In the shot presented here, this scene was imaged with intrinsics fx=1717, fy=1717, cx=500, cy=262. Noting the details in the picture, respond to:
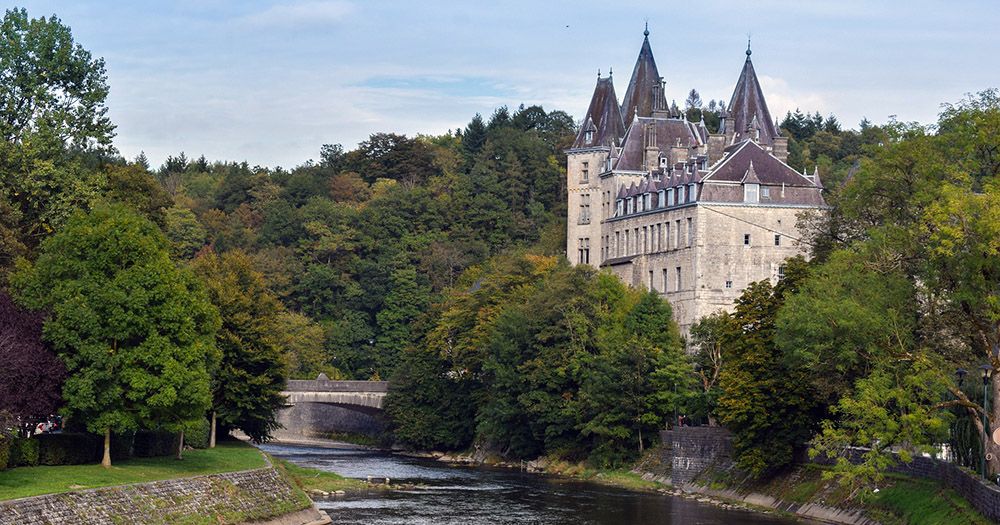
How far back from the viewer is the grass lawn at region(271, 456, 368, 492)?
73.2 metres

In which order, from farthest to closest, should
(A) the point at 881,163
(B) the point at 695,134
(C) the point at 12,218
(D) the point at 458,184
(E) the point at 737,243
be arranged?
(D) the point at 458,184
(B) the point at 695,134
(E) the point at 737,243
(C) the point at 12,218
(A) the point at 881,163

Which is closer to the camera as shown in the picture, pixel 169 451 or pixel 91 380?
pixel 91 380

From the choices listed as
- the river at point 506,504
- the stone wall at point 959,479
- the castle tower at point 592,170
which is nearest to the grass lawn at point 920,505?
the stone wall at point 959,479

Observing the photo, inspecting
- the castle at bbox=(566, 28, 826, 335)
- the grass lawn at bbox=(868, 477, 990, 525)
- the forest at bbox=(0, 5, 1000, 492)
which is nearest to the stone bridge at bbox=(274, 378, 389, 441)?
the forest at bbox=(0, 5, 1000, 492)

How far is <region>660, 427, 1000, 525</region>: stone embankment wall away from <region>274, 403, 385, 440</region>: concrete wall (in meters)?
43.7

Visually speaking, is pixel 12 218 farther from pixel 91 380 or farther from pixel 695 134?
pixel 695 134

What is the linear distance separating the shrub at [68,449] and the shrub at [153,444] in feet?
12.1

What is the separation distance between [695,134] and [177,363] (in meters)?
80.6

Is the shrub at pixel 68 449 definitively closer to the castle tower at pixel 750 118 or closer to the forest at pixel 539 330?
the forest at pixel 539 330

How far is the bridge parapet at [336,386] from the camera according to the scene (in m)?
115

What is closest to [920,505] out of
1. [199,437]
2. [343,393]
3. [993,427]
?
[993,427]

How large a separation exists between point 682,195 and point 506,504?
179 ft

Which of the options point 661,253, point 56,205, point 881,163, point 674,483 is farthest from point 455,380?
point 881,163

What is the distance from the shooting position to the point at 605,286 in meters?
104
